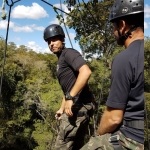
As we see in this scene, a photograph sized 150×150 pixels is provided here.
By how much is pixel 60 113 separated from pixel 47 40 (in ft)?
2.28

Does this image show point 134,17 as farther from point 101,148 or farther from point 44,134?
point 44,134

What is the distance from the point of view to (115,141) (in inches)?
53.7

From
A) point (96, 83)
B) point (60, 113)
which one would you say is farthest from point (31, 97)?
point (60, 113)

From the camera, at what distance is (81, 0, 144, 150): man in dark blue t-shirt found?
1.19 metres

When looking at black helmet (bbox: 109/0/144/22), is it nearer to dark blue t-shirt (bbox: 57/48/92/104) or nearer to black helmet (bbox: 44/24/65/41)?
dark blue t-shirt (bbox: 57/48/92/104)

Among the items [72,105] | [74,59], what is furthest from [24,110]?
[74,59]

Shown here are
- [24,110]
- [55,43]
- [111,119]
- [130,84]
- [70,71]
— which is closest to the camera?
[130,84]

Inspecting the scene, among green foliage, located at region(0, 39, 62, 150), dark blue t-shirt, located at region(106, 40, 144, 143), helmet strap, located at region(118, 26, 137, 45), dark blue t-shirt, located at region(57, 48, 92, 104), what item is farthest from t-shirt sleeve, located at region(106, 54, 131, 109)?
green foliage, located at region(0, 39, 62, 150)

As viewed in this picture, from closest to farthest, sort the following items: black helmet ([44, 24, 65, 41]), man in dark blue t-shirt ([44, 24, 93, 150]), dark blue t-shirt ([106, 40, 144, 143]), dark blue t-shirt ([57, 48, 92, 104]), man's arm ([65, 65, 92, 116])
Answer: dark blue t-shirt ([106, 40, 144, 143]), man's arm ([65, 65, 92, 116]), dark blue t-shirt ([57, 48, 92, 104]), man in dark blue t-shirt ([44, 24, 93, 150]), black helmet ([44, 24, 65, 41])

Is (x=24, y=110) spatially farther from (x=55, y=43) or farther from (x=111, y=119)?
(x=111, y=119)

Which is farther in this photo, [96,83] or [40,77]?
[40,77]

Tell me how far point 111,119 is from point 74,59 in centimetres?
97

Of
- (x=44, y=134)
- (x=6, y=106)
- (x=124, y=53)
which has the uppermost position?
(x=124, y=53)

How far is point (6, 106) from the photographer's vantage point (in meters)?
18.3
